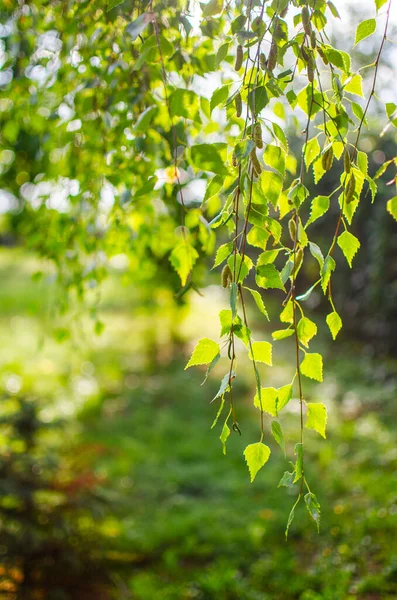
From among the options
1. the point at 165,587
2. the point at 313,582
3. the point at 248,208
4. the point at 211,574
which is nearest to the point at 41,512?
the point at 165,587

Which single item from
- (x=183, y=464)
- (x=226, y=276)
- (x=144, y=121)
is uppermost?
(x=144, y=121)

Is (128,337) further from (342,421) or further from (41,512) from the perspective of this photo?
(41,512)

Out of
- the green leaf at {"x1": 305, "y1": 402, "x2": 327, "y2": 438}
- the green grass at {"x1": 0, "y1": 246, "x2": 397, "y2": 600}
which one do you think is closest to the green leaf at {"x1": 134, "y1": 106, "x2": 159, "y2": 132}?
the green leaf at {"x1": 305, "y1": 402, "x2": 327, "y2": 438}

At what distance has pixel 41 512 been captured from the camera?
2775mm

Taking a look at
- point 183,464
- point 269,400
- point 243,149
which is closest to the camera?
point 243,149

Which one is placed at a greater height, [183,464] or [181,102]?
[181,102]

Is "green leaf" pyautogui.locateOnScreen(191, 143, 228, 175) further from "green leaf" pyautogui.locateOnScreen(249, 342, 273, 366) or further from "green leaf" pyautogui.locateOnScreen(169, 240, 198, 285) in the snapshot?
"green leaf" pyautogui.locateOnScreen(249, 342, 273, 366)

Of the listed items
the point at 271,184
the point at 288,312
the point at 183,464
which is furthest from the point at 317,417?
the point at 183,464

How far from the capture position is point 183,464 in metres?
4.73

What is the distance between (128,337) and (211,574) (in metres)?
6.15

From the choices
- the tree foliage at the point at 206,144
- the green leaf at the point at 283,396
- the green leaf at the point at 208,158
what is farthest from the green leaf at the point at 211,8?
the green leaf at the point at 283,396

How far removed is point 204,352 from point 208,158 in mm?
332

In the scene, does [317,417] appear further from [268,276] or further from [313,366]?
[268,276]

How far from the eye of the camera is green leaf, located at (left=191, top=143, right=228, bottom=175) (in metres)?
0.89
